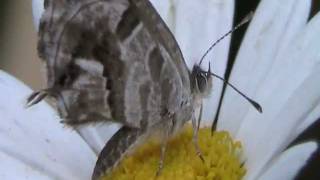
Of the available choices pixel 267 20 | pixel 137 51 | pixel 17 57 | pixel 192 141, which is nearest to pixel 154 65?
pixel 137 51

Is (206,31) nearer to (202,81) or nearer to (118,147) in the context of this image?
(202,81)

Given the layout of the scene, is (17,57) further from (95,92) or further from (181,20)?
(95,92)

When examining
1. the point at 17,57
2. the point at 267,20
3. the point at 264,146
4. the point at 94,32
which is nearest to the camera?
the point at 94,32

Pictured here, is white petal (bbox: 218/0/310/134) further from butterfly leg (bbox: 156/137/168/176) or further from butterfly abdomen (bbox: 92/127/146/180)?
butterfly abdomen (bbox: 92/127/146/180)

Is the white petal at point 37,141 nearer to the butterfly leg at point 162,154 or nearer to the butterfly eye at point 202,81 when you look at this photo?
the butterfly leg at point 162,154

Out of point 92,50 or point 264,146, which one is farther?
point 264,146

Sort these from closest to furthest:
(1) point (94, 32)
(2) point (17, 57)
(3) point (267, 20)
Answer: (1) point (94, 32), (3) point (267, 20), (2) point (17, 57)

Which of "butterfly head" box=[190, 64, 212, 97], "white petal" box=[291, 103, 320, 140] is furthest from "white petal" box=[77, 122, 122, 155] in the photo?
"white petal" box=[291, 103, 320, 140]

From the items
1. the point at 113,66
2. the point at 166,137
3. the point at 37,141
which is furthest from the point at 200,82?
the point at 37,141
